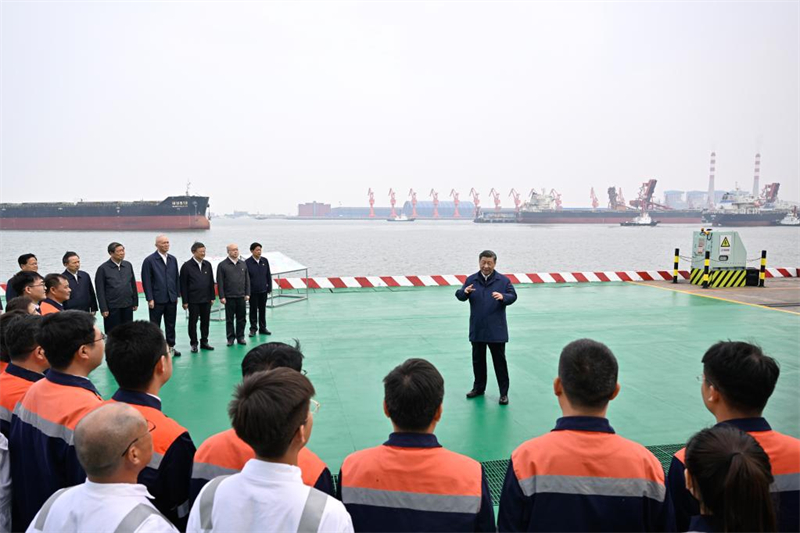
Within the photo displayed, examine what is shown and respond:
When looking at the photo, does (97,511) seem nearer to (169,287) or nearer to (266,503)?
(266,503)

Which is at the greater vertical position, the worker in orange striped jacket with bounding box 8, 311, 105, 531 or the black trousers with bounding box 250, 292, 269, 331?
the worker in orange striped jacket with bounding box 8, 311, 105, 531

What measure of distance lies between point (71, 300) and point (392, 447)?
262 inches

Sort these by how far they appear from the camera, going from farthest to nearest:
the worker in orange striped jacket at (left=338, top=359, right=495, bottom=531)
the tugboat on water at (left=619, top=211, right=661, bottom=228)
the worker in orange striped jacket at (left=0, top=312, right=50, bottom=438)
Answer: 1. the tugboat on water at (left=619, top=211, right=661, bottom=228)
2. the worker in orange striped jacket at (left=0, top=312, right=50, bottom=438)
3. the worker in orange striped jacket at (left=338, top=359, right=495, bottom=531)

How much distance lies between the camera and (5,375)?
3.06m

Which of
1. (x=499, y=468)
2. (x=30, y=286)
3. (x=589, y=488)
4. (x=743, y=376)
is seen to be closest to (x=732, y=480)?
(x=589, y=488)

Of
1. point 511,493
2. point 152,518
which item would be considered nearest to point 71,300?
point 152,518

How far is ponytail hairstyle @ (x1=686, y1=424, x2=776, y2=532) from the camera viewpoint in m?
1.51

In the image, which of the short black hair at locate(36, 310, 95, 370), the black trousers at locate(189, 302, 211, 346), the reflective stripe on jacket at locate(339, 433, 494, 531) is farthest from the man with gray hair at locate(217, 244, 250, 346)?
the reflective stripe on jacket at locate(339, 433, 494, 531)

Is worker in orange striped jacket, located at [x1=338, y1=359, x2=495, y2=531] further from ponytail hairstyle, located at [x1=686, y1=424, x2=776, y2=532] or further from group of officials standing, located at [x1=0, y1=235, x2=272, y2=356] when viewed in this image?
group of officials standing, located at [x1=0, y1=235, x2=272, y2=356]

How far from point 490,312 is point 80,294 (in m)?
5.53

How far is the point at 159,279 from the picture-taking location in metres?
7.78

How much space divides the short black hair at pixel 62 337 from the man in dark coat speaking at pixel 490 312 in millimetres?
3895

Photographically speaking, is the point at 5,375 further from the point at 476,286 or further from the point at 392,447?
the point at 476,286

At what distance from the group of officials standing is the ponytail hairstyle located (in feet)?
22.5
